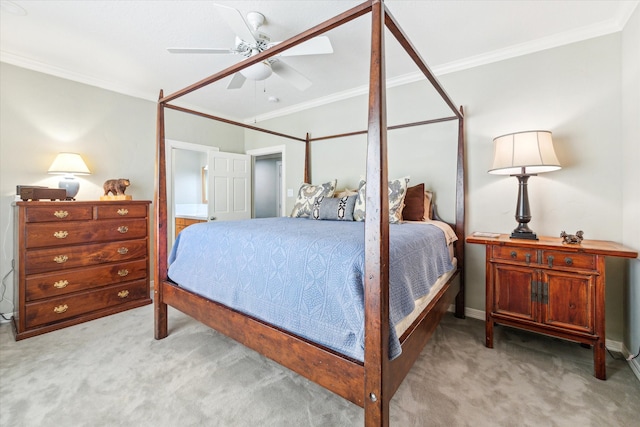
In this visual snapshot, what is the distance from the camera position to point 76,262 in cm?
247

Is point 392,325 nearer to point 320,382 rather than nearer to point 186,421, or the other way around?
point 320,382

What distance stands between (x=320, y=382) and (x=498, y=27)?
2720 millimetres

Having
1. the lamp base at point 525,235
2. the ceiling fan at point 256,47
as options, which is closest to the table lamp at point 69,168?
the ceiling fan at point 256,47

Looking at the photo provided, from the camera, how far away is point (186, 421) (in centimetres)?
135

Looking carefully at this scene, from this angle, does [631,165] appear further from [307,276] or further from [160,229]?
[160,229]

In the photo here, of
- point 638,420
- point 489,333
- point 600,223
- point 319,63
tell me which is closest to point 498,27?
point 319,63

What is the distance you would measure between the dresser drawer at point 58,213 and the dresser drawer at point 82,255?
0.84 feet

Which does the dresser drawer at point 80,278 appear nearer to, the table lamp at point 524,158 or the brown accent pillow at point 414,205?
the brown accent pillow at point 414,205

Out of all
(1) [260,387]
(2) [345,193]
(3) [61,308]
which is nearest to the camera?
(1) [260,387]

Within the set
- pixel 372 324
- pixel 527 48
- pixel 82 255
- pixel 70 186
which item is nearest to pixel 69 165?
pixel 70 186

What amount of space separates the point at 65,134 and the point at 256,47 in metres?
2.32

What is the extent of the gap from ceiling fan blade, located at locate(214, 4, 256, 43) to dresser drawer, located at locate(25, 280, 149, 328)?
2.57 metres

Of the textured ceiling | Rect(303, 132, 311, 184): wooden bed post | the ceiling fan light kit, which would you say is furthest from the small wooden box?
Rect(303, 132, 311, 184): wooden bed post

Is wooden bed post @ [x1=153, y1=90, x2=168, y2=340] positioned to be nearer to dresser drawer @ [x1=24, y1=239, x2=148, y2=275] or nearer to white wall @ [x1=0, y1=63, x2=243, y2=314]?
dresser drawer @ [x1=24, y1=239, x2=148, y2=275]
